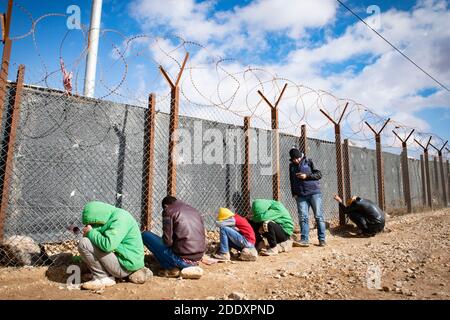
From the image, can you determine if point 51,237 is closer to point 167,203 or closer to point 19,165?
point 19,165

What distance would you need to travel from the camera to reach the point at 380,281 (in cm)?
296

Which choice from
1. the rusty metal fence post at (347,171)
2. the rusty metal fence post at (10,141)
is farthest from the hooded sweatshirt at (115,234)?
the rusty metal fence post at (347,171)

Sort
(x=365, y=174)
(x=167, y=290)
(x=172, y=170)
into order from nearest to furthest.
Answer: (x=167, y=290) → (x=172, y=170) → (x=365, y=174)

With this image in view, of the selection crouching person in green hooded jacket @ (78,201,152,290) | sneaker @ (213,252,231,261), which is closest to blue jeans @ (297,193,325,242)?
sneaker @ (213,252,231,261)

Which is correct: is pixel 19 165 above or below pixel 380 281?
above

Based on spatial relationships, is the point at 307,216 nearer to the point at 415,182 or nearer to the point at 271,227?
the point at 271,227

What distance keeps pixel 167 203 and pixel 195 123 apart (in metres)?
2.09

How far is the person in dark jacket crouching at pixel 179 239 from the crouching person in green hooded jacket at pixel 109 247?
0.35 m

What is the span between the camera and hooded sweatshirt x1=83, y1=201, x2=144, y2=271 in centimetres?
283

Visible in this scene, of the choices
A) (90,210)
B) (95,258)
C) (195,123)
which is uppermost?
(195,123)

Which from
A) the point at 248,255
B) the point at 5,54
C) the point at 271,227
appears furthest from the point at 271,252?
the point at 5,54

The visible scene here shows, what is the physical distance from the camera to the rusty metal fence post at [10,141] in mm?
3367

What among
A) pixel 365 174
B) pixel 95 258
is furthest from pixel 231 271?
pixel 365 174

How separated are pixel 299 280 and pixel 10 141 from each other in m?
3.42
